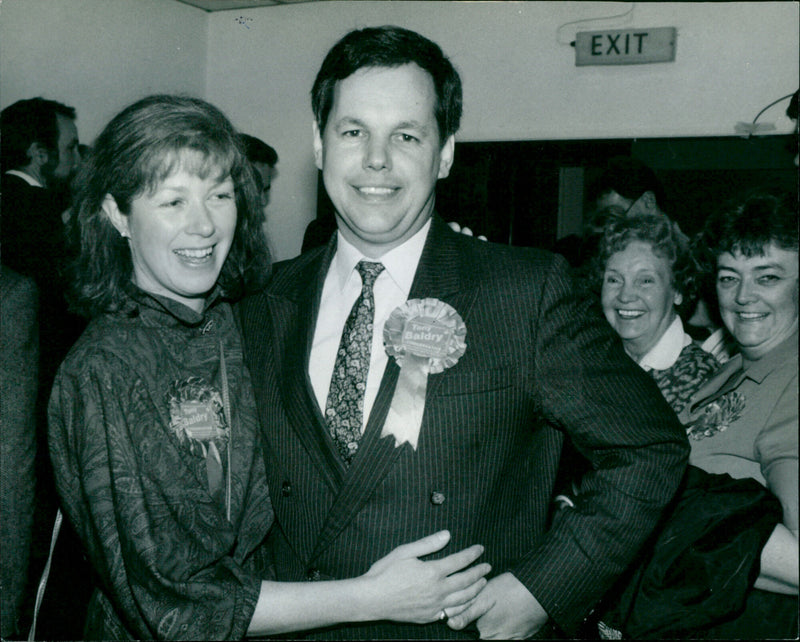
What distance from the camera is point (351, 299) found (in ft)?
6.30

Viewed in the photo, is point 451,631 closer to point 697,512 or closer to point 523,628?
point 523,628

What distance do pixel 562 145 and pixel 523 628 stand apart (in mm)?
5146

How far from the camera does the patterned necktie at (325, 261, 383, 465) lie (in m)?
1.75

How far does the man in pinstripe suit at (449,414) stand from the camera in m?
1.67

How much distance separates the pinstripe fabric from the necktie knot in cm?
21

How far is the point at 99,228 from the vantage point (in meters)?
1.94

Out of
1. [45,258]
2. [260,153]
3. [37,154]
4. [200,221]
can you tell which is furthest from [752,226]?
[260,153]

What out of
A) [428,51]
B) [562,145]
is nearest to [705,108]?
[562,145]

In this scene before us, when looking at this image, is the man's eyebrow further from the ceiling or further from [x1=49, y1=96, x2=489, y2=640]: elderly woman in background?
the ceiling

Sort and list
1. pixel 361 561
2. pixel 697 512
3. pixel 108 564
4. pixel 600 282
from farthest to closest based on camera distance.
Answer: pixel 600 282 < pixel 697 512 < pixel 361 561 < pixel 108 564

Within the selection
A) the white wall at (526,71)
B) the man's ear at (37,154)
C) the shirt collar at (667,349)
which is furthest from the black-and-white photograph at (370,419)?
the white wall at (526,71)

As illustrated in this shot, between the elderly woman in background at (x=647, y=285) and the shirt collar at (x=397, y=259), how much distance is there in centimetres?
131

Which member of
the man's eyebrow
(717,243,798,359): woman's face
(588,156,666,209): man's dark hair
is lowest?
(717,243,798,359): woman's face

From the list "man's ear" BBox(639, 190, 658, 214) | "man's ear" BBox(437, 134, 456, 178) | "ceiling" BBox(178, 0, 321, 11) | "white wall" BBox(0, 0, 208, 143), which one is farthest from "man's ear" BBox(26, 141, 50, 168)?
"ceiling" BBox(178, 0, 321, 11)
